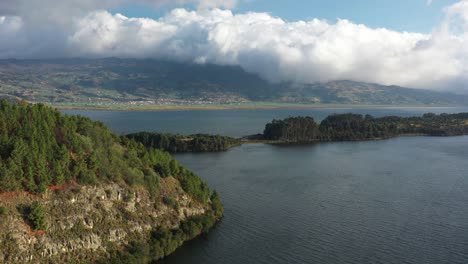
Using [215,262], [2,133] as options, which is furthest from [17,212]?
[215,262]

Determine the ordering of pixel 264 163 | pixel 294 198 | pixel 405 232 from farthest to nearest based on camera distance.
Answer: pixel 264 163
pixel 294 198
pixel 405 232

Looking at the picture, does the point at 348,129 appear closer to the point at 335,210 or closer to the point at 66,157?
the point at 335,210

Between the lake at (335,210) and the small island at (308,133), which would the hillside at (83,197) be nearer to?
the lake at (335,210)

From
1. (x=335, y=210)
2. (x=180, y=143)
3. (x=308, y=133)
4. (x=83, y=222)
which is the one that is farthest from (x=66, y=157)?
(x=308, y=133)

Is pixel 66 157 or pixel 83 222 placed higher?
pixel 66 157

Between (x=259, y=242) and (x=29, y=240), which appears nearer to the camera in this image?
(x=29, y=240)

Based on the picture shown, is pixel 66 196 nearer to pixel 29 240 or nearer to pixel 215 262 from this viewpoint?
pixel 29 240
